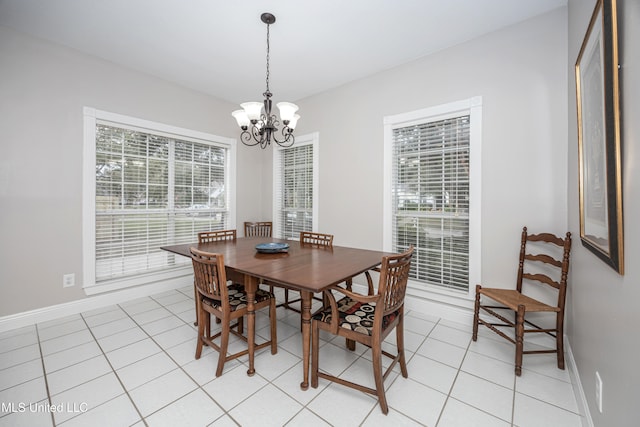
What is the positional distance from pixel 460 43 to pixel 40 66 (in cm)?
440

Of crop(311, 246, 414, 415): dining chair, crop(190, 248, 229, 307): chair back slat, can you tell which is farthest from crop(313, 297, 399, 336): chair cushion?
crop(190, 248, 229, 307): chair back slat

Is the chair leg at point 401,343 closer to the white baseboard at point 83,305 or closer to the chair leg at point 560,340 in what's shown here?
the chair leg at point 560,340

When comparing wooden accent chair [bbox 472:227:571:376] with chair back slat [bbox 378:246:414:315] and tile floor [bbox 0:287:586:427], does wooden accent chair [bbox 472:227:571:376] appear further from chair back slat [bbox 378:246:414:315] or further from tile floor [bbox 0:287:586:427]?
chair back slat [bbox 378:246:414:315]

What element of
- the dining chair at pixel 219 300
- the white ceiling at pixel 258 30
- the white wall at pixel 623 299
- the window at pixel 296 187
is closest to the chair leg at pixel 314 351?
the dining chair at pixel 219 300

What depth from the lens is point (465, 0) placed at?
6.95 feet

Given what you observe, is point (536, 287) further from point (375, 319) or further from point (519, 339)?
point (375, 319)

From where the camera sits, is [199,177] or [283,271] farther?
[199,177]

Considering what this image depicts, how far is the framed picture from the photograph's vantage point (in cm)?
98

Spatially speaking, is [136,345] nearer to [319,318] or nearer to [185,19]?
[319,318]

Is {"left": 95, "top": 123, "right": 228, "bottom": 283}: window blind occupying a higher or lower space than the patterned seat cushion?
higher

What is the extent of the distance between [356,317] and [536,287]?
5.95 feet

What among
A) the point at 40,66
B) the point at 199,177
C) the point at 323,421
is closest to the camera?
the point at 323,421

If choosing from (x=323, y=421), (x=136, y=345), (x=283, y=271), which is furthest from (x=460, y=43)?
(x=136, y=345)

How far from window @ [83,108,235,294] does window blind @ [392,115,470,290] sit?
2778 mm
